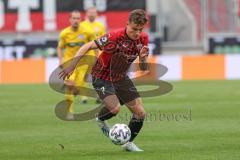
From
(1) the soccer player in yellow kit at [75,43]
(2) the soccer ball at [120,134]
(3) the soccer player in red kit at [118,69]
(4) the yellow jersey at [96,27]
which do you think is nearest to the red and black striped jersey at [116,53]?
(3) the soccer player in red kit at [118,69]

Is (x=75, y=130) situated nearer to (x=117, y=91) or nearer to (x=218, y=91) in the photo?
(x=117, y=91)

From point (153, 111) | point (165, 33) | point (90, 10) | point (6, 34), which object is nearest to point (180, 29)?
point (165, 33)

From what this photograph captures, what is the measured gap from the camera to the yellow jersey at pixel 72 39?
61.3ft

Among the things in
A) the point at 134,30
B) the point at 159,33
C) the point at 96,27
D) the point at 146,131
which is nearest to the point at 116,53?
the point at 134,30

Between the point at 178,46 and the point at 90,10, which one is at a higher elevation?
the point at 90,10

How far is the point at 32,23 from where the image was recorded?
35.2m

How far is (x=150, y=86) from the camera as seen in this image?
22.6 m

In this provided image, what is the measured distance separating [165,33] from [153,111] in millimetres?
17667

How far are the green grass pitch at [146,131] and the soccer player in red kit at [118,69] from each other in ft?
1.97

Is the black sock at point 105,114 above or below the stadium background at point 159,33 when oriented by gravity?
above

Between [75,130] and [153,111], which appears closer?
[75,130]

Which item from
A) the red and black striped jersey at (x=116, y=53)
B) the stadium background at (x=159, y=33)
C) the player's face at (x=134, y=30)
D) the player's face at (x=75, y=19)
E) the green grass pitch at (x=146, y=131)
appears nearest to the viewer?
the player's face at (x=134, y=30)

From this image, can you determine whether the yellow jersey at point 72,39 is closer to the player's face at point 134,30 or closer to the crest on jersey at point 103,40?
the crest on jersey at point 103,40

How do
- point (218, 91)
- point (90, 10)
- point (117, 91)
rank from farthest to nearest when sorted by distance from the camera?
point (218, 91), point (90, 10), point (117, 91)
